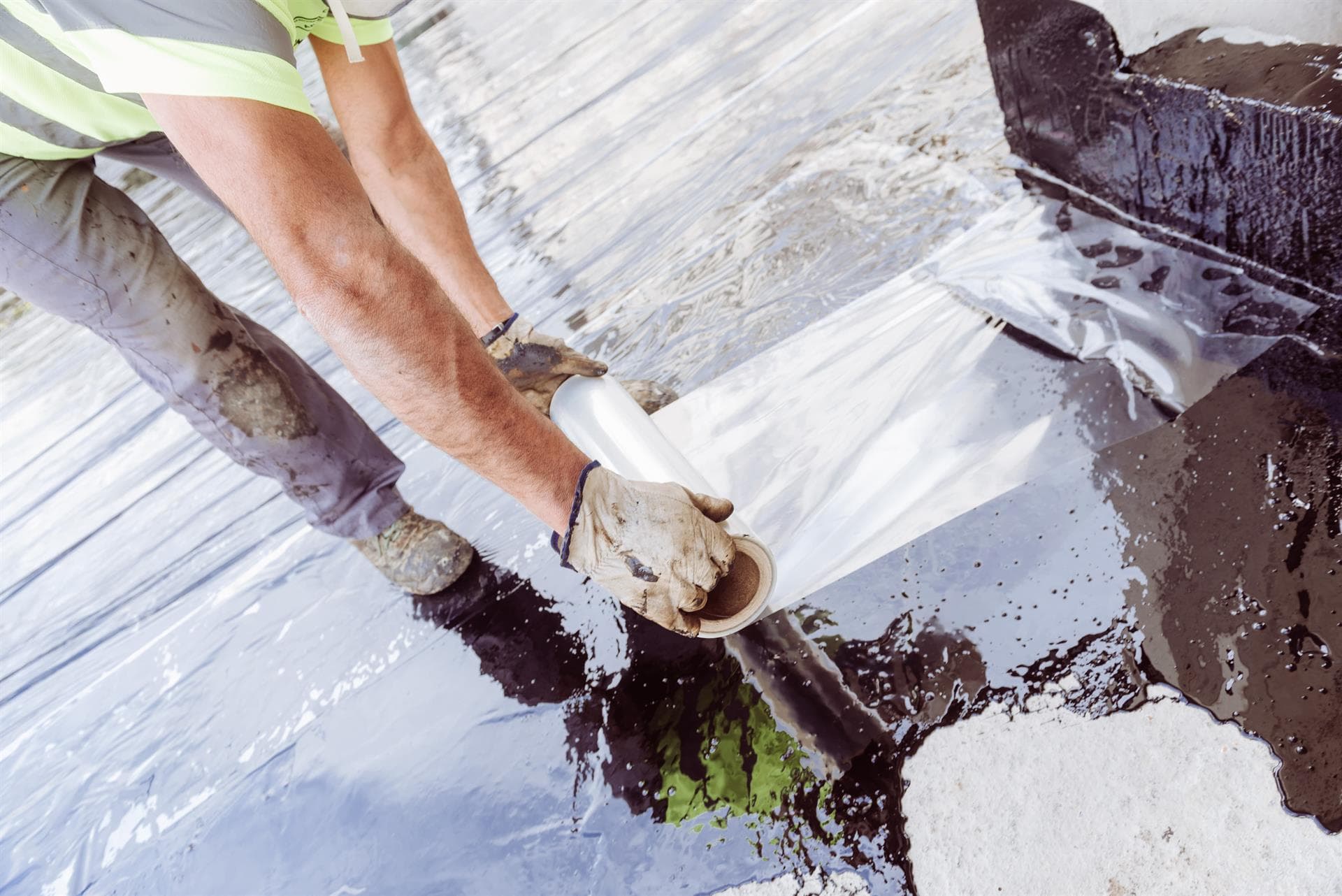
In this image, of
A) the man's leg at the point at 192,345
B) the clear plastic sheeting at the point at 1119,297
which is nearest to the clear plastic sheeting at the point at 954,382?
the clear plastic sheeting at the point at 1119,297

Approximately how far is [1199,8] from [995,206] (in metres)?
0.48

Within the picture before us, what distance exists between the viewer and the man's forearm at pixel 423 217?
5.04ft

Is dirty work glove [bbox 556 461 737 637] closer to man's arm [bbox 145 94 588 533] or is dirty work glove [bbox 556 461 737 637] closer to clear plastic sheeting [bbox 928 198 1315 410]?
man's arm [bbox 145 94 588 533]

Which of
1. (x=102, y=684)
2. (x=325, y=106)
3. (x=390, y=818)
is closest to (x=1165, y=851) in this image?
(x=390, y=818)

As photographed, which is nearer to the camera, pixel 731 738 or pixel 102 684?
pixel 731 738

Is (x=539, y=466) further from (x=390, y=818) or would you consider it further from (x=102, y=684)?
(x=102, y=684)

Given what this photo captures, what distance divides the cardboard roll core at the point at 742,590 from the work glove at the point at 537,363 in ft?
1.41

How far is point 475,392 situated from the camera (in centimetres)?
101

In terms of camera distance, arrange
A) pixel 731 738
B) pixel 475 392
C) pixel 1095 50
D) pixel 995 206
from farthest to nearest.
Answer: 1. pixel 995 206
2. pixel 1095 50
3. pixel 731 738
4. pixel 475 392

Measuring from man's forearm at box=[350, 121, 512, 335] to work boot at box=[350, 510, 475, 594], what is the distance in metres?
0.40

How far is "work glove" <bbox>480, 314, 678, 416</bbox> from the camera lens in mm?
1399

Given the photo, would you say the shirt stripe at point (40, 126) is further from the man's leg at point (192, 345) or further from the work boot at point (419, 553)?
the work boot at point (419, 553)

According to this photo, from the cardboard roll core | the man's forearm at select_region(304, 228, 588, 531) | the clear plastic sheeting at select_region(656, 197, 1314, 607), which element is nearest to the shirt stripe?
the man's forearm at select_region(304, 228, 588, 531)

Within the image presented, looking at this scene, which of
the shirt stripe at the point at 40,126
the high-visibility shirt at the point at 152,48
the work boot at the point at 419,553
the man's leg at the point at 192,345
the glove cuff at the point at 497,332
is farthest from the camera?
the work boot at the point at 419,553
